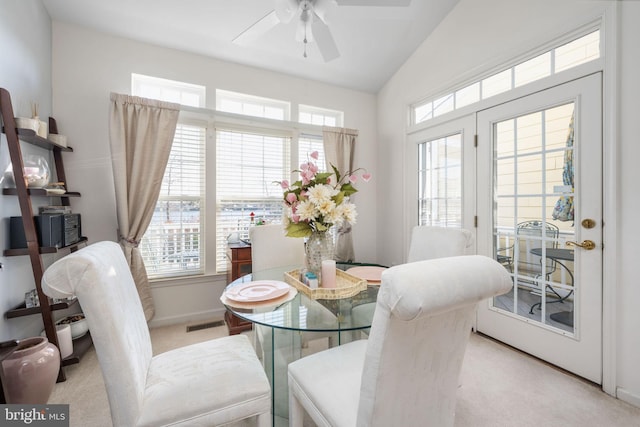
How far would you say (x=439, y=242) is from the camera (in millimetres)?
1888

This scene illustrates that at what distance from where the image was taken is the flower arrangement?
1.58 metres

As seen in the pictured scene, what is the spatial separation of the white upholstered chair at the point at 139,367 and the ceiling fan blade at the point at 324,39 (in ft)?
6.19

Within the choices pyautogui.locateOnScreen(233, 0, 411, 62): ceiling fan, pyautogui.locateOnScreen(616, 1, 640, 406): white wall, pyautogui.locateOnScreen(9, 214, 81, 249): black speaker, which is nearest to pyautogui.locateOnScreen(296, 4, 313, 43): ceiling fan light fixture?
pyautogui.locateOnScreen(233, 0, 411, 62): ceiling fan

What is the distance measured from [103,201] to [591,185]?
13.1ft

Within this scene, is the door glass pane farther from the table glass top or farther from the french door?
the table glass top

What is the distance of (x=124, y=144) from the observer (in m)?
2.53

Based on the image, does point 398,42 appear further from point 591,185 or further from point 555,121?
point 591,185

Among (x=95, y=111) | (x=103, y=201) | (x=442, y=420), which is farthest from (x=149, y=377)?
(x=95, y=111)

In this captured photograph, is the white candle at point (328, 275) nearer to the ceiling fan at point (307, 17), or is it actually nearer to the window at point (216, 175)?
the window at point (216, 175)

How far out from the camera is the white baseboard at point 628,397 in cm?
167

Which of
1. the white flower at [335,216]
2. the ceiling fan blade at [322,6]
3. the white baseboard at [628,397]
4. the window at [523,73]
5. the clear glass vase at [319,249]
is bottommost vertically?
the white baseboard at [628,397]

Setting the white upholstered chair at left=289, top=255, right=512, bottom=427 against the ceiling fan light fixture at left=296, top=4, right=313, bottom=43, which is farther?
the ceiling fan light fixture at left=296, top=4, right=313, bottom=43

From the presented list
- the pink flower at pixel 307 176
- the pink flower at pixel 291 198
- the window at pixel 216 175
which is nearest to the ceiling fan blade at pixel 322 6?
the pink flower at pixel 307 176

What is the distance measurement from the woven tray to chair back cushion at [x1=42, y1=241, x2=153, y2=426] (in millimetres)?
833
